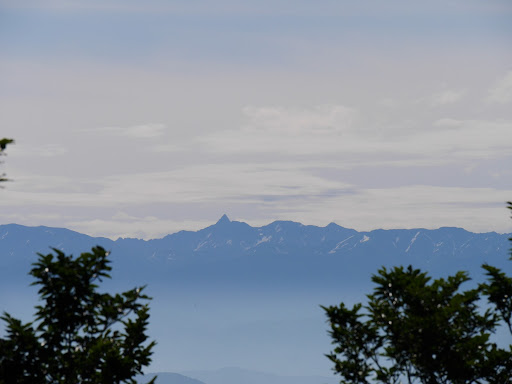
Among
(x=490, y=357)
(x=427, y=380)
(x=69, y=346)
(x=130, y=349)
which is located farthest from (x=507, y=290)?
(x=69, y=346)

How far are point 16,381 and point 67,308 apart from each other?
330 centimetres

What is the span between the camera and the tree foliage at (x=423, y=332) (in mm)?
32438

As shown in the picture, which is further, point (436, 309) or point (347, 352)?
point (347, 352)

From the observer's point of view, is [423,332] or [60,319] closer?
Result: [60,319]

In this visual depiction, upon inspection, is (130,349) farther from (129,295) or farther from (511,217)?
(511,217)

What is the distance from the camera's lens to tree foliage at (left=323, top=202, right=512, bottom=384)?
1277 inches

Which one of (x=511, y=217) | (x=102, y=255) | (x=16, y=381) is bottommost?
(x=16, y=381)

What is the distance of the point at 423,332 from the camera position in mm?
32062

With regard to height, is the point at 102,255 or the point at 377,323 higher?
the point at 102,255

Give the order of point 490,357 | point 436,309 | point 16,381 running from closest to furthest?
point 16,381 → point 436,309 → point 490,357

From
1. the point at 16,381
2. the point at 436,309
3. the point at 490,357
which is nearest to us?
the point at 16,381

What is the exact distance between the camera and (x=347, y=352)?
1419 inches

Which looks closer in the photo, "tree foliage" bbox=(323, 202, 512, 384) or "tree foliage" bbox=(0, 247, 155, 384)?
"tree foliage" bbox=(0, 247, 155, 384)

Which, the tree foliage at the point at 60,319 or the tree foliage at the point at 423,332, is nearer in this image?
the tree foliage at the point at 60,319
